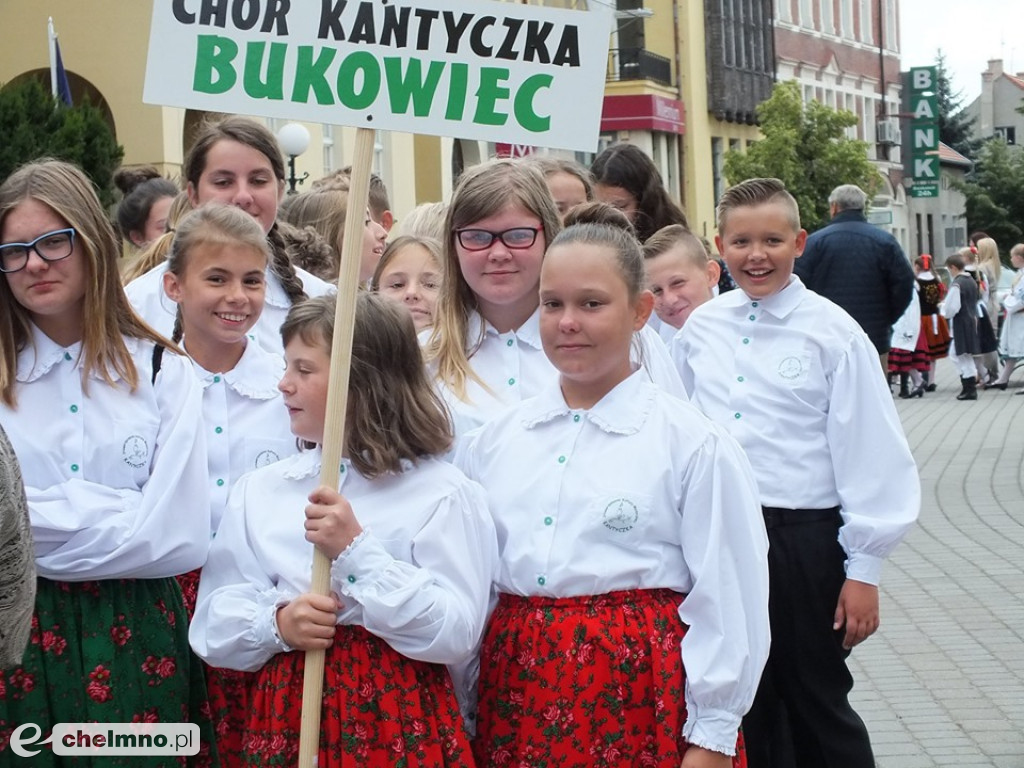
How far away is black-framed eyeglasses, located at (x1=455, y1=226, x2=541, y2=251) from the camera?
15.6 ft

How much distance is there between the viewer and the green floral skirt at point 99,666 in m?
4.10

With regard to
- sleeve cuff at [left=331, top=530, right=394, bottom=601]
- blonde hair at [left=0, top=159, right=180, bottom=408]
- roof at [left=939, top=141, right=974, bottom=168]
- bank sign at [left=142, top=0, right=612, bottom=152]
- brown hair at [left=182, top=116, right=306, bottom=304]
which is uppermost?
roof at [left=939, top=141, right=974, bottom=168]

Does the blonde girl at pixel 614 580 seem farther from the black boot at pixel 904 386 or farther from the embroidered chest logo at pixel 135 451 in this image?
the black boot at pixel 904 386

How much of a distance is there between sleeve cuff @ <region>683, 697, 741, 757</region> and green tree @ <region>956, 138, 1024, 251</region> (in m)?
67.0

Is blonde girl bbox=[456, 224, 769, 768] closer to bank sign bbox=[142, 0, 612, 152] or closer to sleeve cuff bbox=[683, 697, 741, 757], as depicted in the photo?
sleeve cuff bbox=[683, 697, 741, 757]

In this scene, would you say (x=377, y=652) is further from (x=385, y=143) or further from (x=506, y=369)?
(x=385, y=143)

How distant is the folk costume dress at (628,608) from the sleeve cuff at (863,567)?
42.9 inches

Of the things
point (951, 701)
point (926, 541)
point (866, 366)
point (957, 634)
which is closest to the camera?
point (866, 366)

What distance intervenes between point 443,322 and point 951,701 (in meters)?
3.58

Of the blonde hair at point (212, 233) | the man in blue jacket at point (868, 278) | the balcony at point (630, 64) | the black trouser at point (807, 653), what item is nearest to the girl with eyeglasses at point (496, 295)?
the blonde hair at point (212, 233)

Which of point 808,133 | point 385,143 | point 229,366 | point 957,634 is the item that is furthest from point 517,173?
point 808,133

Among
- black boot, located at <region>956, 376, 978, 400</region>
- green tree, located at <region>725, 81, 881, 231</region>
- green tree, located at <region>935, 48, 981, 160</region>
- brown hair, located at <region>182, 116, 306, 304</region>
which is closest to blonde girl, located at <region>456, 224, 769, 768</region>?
brown hair, located at <region>182, 116, 306, 304</region>

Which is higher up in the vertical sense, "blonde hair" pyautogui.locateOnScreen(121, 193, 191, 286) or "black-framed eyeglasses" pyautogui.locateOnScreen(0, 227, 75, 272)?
"blonde hair" pyautogui.locateOnScreen(121, 193, 191, 286)

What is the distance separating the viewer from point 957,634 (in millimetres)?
8758
